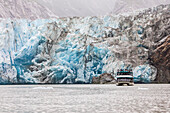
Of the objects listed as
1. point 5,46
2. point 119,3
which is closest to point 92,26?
point 5,46

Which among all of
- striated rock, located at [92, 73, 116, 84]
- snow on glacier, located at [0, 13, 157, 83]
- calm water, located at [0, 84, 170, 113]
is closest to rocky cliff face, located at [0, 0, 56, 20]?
snow on glacier, located at [0, 13, 157, 83]

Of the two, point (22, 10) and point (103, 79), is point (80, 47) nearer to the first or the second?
point (103, 79)

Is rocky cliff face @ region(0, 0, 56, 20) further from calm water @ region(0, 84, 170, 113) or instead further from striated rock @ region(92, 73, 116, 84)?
calm water @ region(0, 84, 170, 113)

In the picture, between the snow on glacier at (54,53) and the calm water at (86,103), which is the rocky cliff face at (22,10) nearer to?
the snow on glacier at (54,53)

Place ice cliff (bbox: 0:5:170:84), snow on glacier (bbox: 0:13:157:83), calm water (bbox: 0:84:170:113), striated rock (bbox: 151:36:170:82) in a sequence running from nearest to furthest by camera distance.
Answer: calm water (bbox: 0:84:170:113)
snow on glacier (bbox: 0:13:157:83)
ice cliff (bbox: 0:5:170:84)
striated rock (bbox: 151:36:170:82)

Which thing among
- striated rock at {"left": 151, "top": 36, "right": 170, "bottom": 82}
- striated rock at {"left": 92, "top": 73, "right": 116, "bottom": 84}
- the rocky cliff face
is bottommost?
striated rock at {"left": 92, "top": 73, "right": 116, "bottom": 84}

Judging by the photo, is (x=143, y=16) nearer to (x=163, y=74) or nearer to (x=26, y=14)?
(x=163, y=74)

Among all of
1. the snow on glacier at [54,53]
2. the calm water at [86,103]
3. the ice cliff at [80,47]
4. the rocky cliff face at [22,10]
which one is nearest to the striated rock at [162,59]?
the ice cliff at [80,47]
